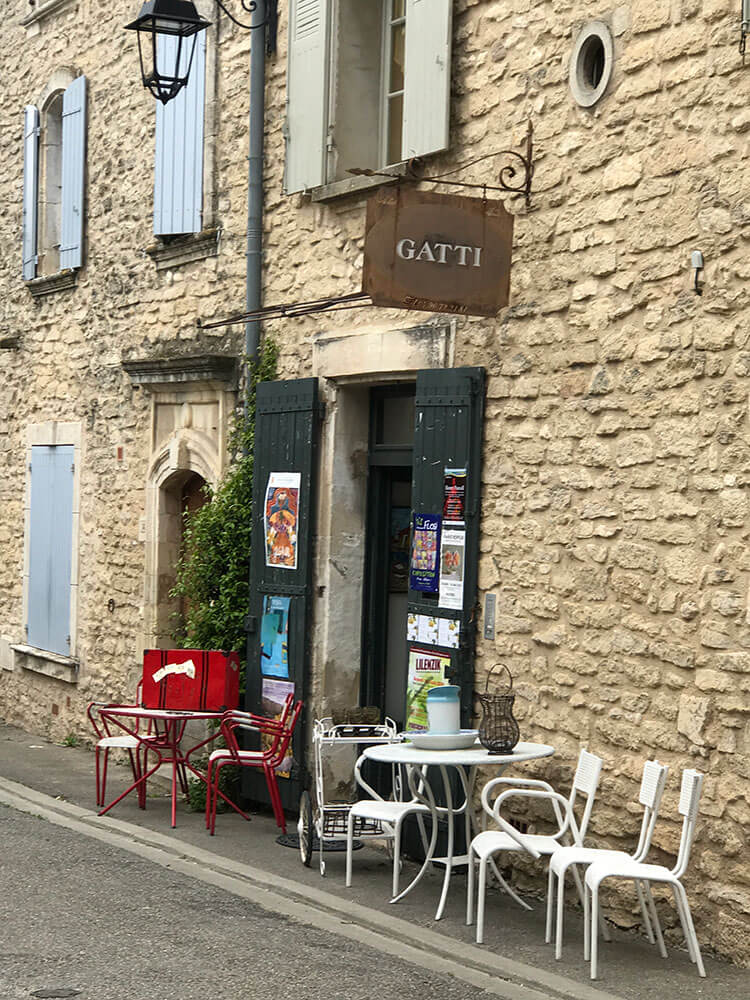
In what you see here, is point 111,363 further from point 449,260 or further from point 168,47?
point 449,260

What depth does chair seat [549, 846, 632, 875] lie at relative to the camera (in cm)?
590

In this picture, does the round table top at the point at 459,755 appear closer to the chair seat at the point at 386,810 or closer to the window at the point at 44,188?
the chair seat at the point at 386,810

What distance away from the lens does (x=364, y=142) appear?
355 inches

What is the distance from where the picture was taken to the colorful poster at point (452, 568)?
7.71 metres

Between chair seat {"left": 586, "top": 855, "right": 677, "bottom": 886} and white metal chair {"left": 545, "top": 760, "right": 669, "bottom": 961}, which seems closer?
chair seat {"left": 586, "top": 855, "right": 677, "bottom": 886}

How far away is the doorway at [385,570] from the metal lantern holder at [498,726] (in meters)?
2.16

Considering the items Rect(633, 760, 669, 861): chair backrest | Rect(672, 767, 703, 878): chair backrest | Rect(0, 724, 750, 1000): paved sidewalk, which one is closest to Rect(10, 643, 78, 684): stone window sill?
Rect(0, 724, 750, 1000): paved sidewalk

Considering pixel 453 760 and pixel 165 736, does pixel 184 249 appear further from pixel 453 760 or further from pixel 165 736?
pixel 453 760

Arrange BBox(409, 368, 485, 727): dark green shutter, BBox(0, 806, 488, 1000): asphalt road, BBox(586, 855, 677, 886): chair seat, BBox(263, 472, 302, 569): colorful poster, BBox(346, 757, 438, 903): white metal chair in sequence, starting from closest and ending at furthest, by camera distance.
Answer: BBox(0, 806, 488, 1000): asphalt road → BBox(586, 855, 677, 886): chair seat → BBox(346, 757, 438, 903): white metal chair → BBox(409, 368, 485, 727): dark green shutter → BBox(263, 472, 302, 569): colorful poster

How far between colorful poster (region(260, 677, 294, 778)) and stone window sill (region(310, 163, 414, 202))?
289cm

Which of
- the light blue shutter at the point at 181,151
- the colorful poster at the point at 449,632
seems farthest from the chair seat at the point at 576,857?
the light blue shutter at the point at 181,151

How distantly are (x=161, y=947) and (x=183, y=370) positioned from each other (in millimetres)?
5145

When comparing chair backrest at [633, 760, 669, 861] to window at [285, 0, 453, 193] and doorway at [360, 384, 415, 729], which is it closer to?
doorway at [360, 384, 415, 729]

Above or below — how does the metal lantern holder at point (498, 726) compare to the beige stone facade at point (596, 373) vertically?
below
